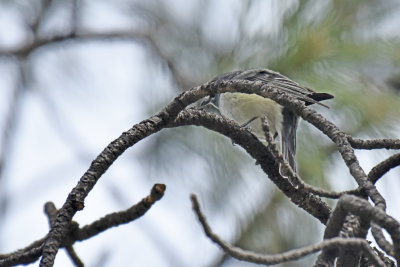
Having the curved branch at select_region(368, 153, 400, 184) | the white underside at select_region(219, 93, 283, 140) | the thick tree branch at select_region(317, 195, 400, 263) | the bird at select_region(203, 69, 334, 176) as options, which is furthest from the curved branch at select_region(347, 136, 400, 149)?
the white underside at select_region(219, 93, 283, 140)

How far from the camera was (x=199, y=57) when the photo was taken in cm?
209

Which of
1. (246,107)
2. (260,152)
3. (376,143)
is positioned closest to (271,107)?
(246,107)

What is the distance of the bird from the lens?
6.13ft

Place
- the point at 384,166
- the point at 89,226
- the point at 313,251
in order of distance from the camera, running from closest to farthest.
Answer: the point at 313,251 < the point at 384,166 < the point at 89,226

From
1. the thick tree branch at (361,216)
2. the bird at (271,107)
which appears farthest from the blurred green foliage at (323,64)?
the thick tree branch at (361,216)

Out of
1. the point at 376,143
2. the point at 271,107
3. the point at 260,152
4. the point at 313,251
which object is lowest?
the point at 313,251

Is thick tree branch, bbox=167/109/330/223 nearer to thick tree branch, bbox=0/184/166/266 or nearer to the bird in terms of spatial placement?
thick tree branch, bbox=0/184/166/266

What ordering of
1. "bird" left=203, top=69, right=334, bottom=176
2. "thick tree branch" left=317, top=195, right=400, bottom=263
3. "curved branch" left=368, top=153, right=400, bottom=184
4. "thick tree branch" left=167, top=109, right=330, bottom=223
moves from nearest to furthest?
"thick tree branch" left=317, top=195, right=400, bottom=263
"curved branch" left=368, top=153, right=400, bottom=184
"thick tree branch" left=167, top=109, right=330, bottom=223
"bird" left=203, top=69, right=334, bottom=176

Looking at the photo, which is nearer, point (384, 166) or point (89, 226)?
point (384, 166)

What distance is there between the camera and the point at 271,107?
8.27 ft

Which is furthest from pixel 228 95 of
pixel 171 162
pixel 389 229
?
pixel 389 229

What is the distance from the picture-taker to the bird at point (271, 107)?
1.87 metres

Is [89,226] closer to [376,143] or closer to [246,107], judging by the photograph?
[376,143]

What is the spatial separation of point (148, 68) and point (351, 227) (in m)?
1.38
